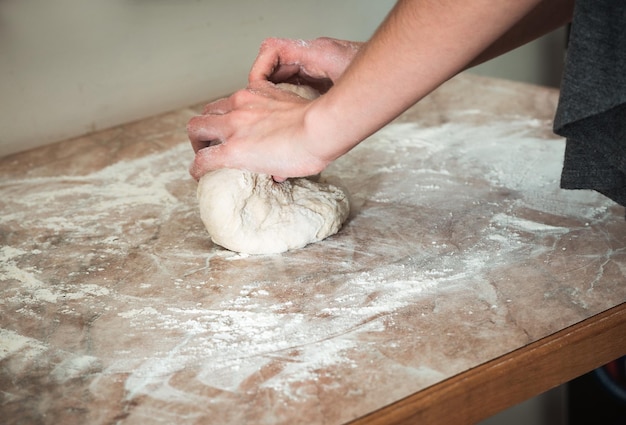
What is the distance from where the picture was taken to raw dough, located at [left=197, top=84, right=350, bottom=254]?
1279 millimetres

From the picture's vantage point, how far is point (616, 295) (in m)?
1.09

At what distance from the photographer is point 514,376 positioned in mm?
939

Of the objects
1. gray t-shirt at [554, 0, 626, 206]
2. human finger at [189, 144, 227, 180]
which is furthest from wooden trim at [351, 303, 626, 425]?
human finger at [189, 144, 227, 180]

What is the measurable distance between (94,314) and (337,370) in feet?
1.35

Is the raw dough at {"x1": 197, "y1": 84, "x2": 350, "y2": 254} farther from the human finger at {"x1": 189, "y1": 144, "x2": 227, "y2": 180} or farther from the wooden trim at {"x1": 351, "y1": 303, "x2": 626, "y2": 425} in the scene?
the wooden trim at {"x1": 351, "y1": 303, "x2": 626, "y2": 425}

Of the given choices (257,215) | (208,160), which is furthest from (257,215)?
(208,160)

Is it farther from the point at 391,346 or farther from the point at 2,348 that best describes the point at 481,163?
the point at 2,348

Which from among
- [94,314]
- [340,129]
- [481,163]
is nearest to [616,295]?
[340,129]

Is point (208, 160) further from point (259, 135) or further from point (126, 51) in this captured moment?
point (126, 51)

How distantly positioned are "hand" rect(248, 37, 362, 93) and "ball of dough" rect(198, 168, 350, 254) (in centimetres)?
22

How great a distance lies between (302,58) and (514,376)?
75 cm

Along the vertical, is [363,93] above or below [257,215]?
above

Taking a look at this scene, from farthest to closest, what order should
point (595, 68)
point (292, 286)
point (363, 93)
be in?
1. point (292, 286)
2. point (363, 93)
3. point (595, 68)

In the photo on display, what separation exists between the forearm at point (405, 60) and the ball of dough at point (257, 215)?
0.67ft
